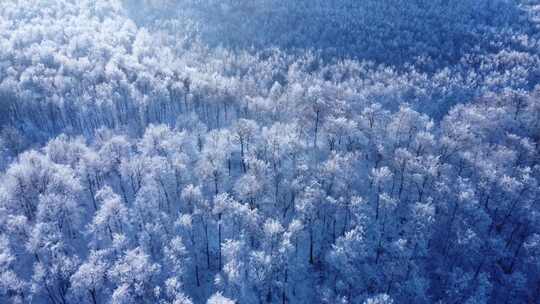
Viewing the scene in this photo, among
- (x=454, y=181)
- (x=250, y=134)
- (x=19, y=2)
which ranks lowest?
(x=454, y=181)

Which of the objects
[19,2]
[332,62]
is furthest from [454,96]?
[19,2]

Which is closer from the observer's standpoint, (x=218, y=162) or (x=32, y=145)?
(x=218, y=162)

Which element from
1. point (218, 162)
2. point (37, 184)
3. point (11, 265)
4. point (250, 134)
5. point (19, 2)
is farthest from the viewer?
point (19, 2)

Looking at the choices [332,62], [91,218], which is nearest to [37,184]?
[91,218]

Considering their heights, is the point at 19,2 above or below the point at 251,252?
above

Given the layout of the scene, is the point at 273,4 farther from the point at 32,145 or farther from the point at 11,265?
the point at 11,265

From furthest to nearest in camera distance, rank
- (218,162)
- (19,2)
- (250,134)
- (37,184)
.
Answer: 1. (19,2)
2. (250,134)
3. (218,162)
4. (37,184)

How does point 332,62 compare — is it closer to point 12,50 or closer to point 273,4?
point 273,4
